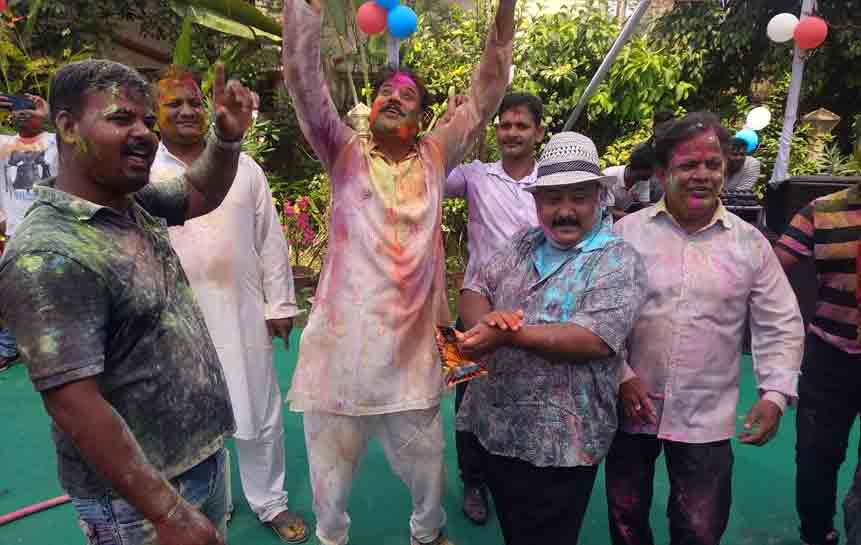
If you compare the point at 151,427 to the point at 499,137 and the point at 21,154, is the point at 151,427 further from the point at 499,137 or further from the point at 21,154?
the point at 21,154

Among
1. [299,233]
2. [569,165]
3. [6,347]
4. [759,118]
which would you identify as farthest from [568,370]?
[759,118]

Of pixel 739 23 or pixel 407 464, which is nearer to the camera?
pixel 407 464

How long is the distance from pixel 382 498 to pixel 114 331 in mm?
2046

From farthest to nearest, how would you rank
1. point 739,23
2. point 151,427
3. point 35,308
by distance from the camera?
point 739,23 → point 151,427 → point 35,308

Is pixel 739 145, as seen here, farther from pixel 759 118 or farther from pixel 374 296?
pixel 374 296

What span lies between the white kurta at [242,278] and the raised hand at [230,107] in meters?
0.90

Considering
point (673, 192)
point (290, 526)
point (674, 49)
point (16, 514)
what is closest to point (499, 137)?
point (673, 192)

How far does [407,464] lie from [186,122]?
1622 mm

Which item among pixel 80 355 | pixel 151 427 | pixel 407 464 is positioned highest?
pixel 80 355

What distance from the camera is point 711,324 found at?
189 centimetres

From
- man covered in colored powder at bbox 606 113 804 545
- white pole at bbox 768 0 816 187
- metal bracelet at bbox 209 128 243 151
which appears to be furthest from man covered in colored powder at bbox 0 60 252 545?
white pole at bbox 768 0 816 187

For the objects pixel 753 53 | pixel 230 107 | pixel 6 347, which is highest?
pixel 753 53

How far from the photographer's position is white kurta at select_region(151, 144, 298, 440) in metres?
2.41

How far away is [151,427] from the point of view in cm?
130
